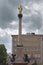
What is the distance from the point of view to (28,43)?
544ft

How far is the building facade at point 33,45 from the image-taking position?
164 metres

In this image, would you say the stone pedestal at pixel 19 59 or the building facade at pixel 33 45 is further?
the building facade at pixel 33 45

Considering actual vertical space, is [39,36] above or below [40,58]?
above

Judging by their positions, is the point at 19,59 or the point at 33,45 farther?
the point at 33,45

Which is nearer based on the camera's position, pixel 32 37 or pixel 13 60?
pixel 13 60

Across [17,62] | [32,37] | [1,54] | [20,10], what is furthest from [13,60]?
[32,37]

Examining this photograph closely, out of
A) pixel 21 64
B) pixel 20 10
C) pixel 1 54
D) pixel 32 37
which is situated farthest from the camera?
pixel 32 37

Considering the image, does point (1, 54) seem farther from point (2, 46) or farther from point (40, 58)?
point (40, 58)

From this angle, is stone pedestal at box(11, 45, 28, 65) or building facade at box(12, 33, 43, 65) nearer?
stone pedestal at box(11, 45, 28, 65)

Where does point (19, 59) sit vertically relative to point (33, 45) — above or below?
below

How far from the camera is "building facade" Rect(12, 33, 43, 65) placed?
16450 centimetres

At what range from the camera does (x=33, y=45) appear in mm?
166625

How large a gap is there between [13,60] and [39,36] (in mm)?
92159

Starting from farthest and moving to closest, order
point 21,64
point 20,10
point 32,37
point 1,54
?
Result: point 32,37 → point 1,54 → point 20,10 → point 21,64
